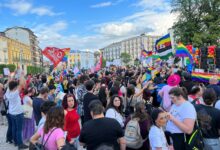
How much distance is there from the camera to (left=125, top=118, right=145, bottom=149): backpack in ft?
13.2

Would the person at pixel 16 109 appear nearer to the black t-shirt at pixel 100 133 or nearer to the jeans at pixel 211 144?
the black t-shirt at pixel 100 133

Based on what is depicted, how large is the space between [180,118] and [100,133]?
114cm

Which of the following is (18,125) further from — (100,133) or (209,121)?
(209,121)

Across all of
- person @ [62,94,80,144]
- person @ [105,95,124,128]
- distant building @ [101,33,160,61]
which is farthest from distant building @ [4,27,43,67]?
person @ [105,95,124,128]

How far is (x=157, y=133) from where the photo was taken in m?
3.65

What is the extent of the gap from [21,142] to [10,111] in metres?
0.86

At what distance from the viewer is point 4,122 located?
11070 millimetres

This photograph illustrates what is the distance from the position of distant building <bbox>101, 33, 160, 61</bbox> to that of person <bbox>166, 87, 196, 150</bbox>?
14182 centimetres

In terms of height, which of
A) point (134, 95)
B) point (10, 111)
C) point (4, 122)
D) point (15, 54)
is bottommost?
point (4, 122)

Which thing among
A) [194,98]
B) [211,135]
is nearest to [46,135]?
[211,135]

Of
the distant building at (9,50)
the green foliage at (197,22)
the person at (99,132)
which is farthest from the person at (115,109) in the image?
the distant building at (9,50)

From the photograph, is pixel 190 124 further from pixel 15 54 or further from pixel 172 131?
pixel 15 54

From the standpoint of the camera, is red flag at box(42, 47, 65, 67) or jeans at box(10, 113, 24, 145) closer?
jeans at box(10, 113, 24, 145)

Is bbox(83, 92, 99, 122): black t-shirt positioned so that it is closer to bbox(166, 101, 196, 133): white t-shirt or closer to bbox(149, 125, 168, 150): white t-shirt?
bbox(166, 101, 196, 133): white t-shirt
